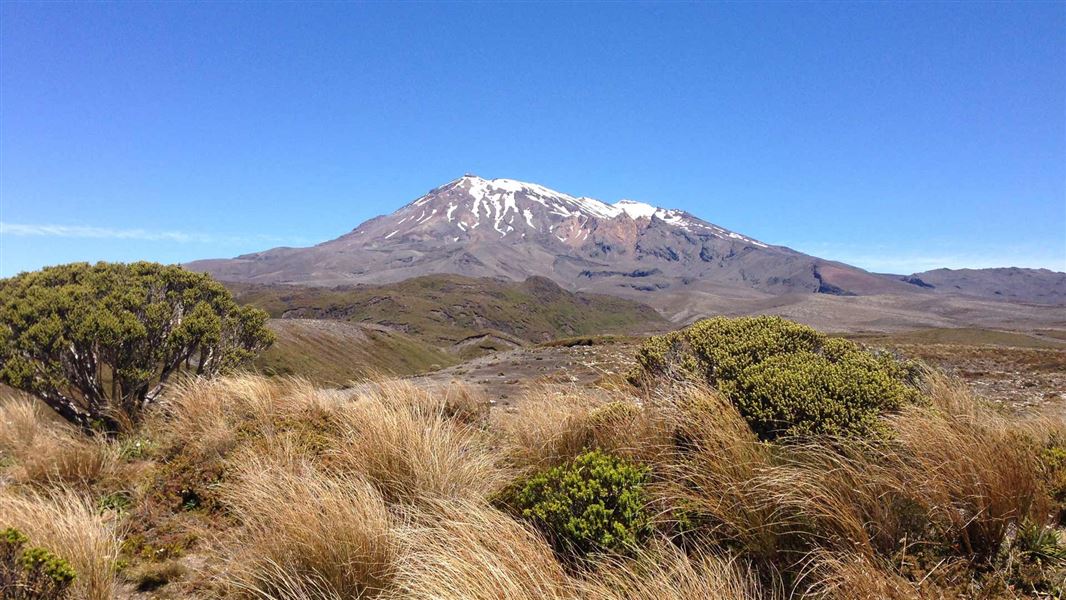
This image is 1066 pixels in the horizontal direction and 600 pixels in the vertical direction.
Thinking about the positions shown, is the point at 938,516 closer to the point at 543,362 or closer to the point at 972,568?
the point at 972,568

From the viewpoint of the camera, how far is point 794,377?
5.20m

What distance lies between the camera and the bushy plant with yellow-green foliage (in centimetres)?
495

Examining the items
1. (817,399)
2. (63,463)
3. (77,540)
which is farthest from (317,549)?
(817,399)

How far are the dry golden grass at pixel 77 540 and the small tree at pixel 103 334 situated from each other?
5682 millimetres

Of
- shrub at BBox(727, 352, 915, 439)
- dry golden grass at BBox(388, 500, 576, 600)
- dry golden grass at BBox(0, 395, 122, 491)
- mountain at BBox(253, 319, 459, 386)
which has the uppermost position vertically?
shrub at BBox(727, 352, 915, 439)

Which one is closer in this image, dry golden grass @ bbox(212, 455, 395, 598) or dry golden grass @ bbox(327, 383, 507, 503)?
dry golden grass @ bbox(212, 455, 395, 598)

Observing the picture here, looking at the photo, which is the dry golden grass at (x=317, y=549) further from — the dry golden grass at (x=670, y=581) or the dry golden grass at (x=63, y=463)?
the dry golden grass at (x=63, y=463)

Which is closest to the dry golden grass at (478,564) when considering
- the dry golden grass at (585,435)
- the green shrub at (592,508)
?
the green shrub at (592,508)

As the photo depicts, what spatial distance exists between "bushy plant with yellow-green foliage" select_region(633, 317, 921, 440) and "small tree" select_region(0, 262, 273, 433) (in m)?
9.15

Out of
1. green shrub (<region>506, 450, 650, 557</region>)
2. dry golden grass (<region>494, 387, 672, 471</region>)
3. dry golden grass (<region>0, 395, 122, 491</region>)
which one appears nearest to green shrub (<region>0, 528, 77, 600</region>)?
dry golden grass (<region>0, 395, 122, 491</region>)

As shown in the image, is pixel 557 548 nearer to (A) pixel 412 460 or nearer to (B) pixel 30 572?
(A) pixel 412 460

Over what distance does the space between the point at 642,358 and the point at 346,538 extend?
5.64 metres

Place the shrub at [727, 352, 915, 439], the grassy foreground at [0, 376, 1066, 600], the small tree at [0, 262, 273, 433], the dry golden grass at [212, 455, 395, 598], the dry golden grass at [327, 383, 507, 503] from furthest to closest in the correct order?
the small tree at [0, 262, 273, 433] → the shrub at [727, 352, 915, 439] → the dry golden grass at [327, 383, 507, 503] → the dry golden grass at [212, 455, 395, 598] → the grassy foreground at [0, 376, 1066, 600]

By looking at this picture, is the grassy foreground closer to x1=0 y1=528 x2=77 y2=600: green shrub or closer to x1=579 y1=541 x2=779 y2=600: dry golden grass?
x1=579 y1=541 x2=779 y2=600: dry golden grass
